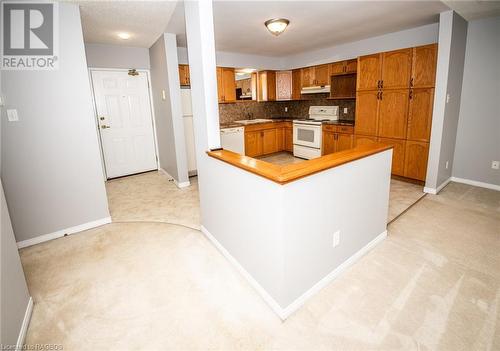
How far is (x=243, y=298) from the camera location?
1.89m

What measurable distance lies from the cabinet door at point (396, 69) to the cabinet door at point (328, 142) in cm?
140

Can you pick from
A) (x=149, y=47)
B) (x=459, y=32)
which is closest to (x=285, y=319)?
(x=459, y=32)

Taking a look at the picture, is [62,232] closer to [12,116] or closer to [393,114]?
[12,116]

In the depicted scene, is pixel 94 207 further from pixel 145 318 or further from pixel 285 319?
pixel 285 319

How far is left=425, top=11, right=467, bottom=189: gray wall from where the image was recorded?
10.8 ft

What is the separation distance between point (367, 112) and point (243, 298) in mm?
3879

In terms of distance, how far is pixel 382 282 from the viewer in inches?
78.6

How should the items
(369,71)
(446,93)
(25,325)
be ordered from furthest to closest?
(369,71) → (446,93) → (25,325)

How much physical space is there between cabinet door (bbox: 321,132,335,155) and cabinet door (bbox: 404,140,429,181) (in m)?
1.48

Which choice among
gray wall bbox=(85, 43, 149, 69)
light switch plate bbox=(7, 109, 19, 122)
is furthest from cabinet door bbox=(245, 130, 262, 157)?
light switch plate bbox=(7, 109, 19, 122)

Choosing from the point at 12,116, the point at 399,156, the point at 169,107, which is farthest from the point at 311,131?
the point at 12,116

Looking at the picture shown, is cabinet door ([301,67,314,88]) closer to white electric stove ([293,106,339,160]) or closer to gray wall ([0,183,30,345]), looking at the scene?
white electric stove ([293,106,339,160])

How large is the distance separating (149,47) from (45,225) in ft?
11.5

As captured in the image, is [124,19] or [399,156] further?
[399,156]
